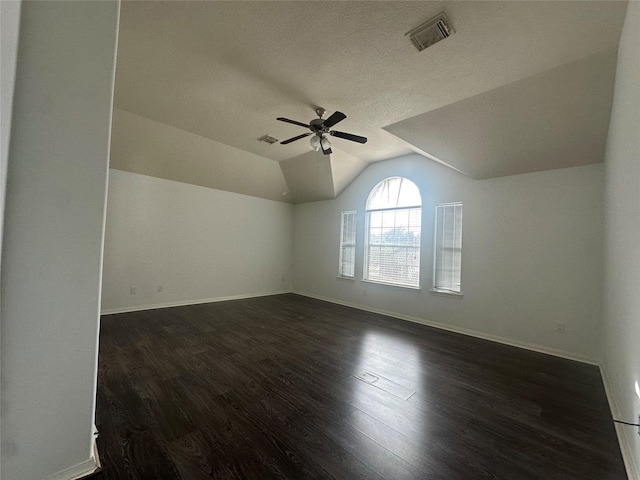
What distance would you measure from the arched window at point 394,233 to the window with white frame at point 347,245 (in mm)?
384

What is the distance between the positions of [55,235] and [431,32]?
2.63m

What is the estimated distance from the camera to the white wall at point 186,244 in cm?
443

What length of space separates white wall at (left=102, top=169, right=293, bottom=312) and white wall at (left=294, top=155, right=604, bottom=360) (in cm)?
320

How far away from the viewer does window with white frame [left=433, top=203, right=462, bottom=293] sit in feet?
13.5

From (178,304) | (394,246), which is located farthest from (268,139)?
(178,304)

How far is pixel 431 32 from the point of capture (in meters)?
1.83

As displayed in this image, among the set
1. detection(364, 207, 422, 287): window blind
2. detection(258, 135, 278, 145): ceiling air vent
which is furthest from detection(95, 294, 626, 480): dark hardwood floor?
detection(258, 135, 278, 145): ceiling air vent

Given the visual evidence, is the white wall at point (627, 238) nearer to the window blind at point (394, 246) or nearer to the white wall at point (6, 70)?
the window blind at point (394, 246)

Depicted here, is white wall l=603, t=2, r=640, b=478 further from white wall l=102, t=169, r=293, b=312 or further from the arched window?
white wall l=102, t=169, r=293, b=312

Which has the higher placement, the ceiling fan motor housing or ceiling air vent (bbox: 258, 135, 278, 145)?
ceiling air vent (bbox: 258, 135, 278, 145)

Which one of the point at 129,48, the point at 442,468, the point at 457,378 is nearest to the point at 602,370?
the point at 457,378

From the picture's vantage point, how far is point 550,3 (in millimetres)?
1569

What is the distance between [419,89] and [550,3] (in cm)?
105

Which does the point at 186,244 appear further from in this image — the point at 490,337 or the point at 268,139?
the point at 490,337
